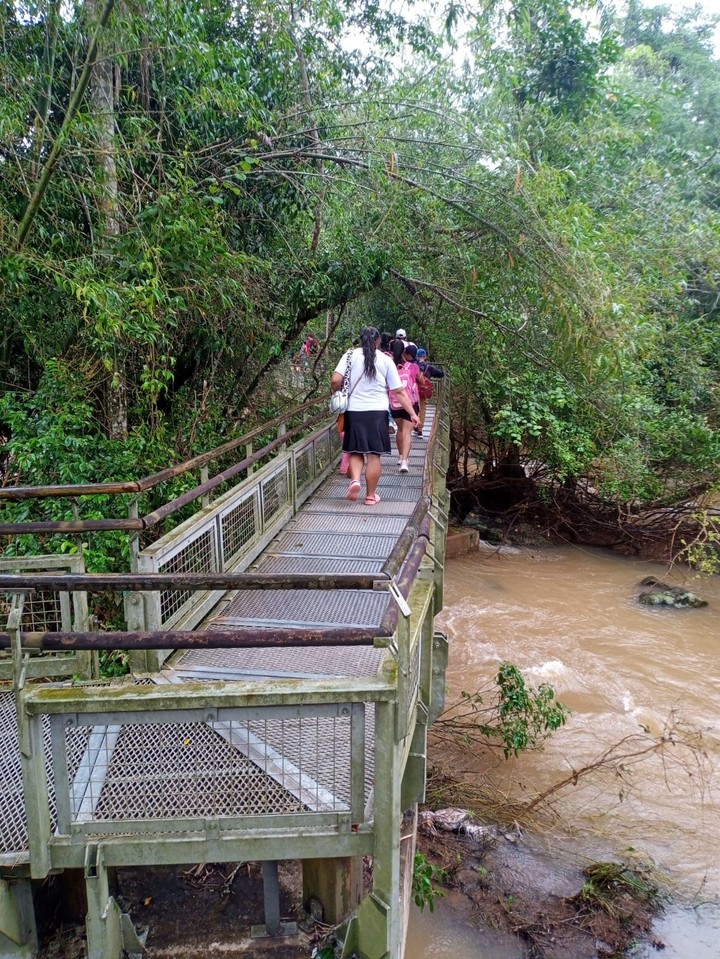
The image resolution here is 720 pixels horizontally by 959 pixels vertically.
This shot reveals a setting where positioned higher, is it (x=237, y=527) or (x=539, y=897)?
(x=237, y=527)

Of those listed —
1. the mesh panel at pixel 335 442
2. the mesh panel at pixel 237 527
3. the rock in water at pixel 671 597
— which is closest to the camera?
the mesh panel at pixel 237 527

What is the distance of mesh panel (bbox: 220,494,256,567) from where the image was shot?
446cm

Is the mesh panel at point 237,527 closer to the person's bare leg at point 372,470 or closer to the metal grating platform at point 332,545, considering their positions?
the metal grating platform at point 332,545

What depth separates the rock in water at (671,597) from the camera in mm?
9711

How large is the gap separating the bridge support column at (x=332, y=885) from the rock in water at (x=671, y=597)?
8.55m

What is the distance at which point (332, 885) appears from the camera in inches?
99.2

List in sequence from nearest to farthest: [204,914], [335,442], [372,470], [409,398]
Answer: [204,914]
[372,470]
[409,398]
[335,442]

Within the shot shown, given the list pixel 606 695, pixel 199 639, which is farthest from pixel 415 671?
pixel 606 695

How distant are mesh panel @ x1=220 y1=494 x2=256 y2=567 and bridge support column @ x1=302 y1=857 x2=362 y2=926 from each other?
221 cm

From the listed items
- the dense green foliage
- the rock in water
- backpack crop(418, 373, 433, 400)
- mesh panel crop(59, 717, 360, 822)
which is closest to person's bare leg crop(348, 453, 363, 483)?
the dense green foliage

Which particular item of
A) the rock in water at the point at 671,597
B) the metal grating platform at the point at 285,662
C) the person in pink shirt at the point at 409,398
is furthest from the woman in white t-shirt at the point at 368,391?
the rock in water at the point at 671,597

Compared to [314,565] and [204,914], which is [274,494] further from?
[204,914]

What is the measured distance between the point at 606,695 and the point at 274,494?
4436 mm

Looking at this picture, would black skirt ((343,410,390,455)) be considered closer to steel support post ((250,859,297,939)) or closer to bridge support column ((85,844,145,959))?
steel support post ((250,859,297,939))
